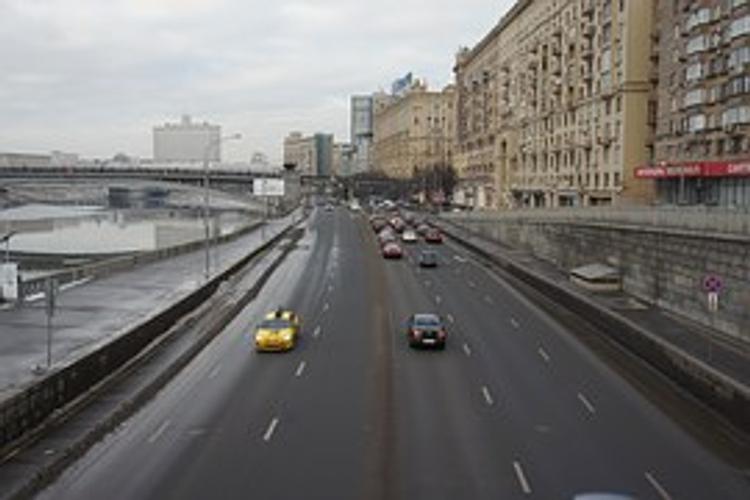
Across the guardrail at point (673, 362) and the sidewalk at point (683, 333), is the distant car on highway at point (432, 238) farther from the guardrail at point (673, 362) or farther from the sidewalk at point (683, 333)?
the guardrail at point (673, 362)

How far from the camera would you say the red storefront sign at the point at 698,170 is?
182 ft

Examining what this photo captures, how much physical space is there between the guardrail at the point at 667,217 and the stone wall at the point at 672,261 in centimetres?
28

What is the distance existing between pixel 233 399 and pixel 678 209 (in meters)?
21.8

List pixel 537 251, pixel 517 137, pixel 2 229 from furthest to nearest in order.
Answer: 1. pixel 517 137
2. pixel 2 229
3. pixel 537 251

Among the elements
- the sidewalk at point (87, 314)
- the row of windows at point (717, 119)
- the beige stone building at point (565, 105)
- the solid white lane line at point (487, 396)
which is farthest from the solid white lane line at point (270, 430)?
the beige stone building at point (565, 105)

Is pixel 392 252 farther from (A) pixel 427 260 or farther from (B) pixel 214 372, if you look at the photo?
(B) pixel 214 372

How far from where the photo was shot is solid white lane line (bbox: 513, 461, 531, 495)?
16.1m

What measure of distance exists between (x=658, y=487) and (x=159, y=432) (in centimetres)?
1068

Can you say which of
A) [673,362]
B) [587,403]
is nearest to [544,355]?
[673,362]

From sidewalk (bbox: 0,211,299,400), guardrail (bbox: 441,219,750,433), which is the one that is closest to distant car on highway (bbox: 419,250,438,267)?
sidewalk (bbox: 0,211,299,400)

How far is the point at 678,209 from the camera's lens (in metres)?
37.4

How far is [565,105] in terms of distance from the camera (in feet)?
323

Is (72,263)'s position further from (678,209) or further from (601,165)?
(678,209)

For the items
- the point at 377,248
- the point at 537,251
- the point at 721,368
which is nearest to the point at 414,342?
the point at 721,368
